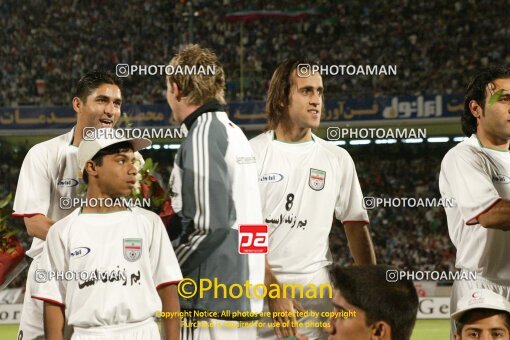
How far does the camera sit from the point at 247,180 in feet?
9.71

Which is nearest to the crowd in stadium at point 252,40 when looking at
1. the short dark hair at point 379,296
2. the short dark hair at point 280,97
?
the short dark hair at point 280,97

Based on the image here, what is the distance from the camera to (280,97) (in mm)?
3342

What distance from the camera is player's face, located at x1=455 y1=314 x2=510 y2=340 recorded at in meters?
2.58

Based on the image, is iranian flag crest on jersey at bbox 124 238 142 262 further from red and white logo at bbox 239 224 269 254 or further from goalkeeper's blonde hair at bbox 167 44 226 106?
goalkeeper's blonde hair at bbox 167 44 226 106

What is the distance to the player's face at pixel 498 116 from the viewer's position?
3125 mm

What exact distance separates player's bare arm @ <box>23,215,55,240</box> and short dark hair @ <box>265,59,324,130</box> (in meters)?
0.96

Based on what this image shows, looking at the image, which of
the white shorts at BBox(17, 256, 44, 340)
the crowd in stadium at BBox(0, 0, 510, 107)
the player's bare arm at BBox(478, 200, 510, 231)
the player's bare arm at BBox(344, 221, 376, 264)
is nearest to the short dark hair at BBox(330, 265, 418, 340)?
the player's bare arm at BBox(478, 200, 510, 231)

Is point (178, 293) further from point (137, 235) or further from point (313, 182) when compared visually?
point (313, 182)

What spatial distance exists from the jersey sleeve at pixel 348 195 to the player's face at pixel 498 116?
1.78 ft

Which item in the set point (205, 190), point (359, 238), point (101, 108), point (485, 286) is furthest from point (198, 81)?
point (485, 286)

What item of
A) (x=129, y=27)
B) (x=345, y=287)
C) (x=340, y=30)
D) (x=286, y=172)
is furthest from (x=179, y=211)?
(x=340, y=30)

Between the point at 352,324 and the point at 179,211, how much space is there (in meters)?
1.25

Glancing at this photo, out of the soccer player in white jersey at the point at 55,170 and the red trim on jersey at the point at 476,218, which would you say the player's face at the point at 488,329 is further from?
the soccer player in white jersey at the point at 55,170

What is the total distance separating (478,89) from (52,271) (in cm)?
176
